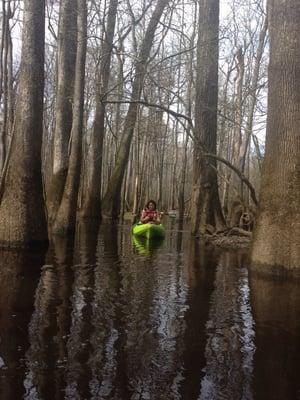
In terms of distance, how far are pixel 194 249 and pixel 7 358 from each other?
27.7 ft

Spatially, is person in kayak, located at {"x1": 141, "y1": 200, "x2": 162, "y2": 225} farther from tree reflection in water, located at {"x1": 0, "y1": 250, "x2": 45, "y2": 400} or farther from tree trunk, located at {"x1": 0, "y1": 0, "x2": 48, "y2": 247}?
tree reflection in water, located at {"x1": 0, "y1": 250, "x2": 45, "y2": 400}

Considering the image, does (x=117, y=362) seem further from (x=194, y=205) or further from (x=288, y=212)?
(x=194, y=205)

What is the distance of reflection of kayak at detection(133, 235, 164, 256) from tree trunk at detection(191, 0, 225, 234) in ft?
4.61

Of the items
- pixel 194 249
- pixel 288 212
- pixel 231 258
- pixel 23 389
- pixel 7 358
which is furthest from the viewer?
pixel 194 249

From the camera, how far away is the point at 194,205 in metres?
14.4

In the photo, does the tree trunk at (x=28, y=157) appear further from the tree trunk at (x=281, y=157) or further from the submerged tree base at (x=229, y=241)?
the submerged tree base at (x=229, y=241)

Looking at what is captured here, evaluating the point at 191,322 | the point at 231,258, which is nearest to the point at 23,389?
the point at 191,322

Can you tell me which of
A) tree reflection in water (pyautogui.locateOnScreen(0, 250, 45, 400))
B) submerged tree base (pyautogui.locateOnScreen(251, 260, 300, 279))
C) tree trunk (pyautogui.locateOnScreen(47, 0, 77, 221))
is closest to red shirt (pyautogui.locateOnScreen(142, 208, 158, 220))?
tree trunk (pyautogui.locateOnScreen(47, 0, 77, 221))

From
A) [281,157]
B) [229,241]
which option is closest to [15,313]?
[281,157]

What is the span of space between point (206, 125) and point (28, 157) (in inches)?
255

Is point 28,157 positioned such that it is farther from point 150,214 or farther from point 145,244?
point 150,214

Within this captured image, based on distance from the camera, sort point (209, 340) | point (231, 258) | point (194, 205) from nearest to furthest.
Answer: point (209, 340)
point (231, 258)
point (194, 205)

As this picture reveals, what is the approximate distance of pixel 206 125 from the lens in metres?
14.5

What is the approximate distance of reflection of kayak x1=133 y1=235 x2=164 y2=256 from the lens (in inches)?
438
